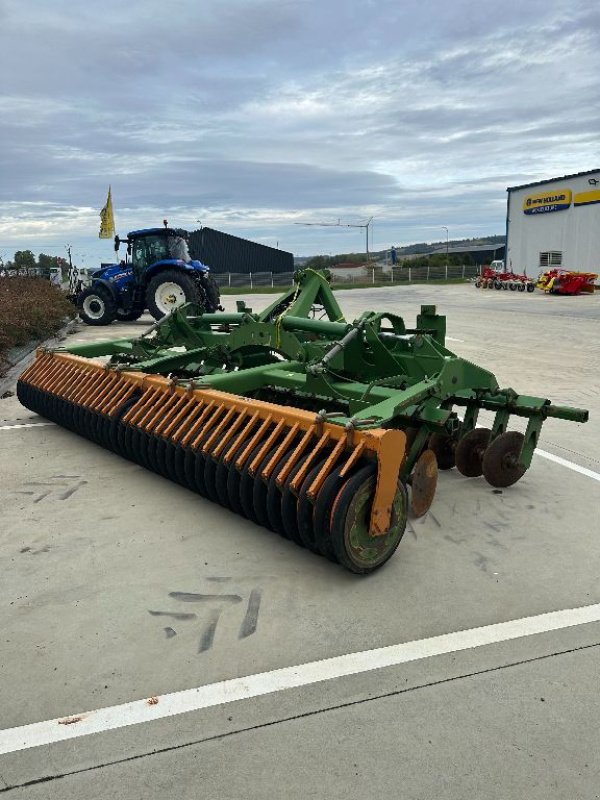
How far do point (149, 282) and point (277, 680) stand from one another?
44.5ft

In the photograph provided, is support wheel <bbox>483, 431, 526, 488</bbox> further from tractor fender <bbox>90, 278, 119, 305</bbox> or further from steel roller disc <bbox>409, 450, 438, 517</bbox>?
tractor fender <bbox>90, 278, 119, 305</bbox>

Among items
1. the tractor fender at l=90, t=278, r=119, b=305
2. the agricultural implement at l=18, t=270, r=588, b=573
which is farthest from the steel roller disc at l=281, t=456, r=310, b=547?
the tractor fender at l=90, t=278, r=119, b=305

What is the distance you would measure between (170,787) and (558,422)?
5302 millimetres

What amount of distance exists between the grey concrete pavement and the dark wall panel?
46.2 m

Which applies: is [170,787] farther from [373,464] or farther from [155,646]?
[373,464]

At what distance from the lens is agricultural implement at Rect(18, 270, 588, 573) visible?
3295 mm

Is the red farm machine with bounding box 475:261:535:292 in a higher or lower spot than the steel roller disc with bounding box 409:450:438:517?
lower

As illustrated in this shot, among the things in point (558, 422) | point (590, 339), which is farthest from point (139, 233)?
point (558, 422)

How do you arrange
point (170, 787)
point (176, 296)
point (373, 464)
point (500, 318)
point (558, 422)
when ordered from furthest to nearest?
point (500, 318) < point (176, 296) < point (558, 422) < point (373, 464) < point (170, 787)

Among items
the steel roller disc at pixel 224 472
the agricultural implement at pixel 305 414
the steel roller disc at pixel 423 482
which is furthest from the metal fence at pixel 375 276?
the steel roller disc at pixel 423 482

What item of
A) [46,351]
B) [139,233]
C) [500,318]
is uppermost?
[139,233]

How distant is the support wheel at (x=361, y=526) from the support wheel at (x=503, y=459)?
1.22 meters

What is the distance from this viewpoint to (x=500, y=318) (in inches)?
684

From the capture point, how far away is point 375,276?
49.7 m
